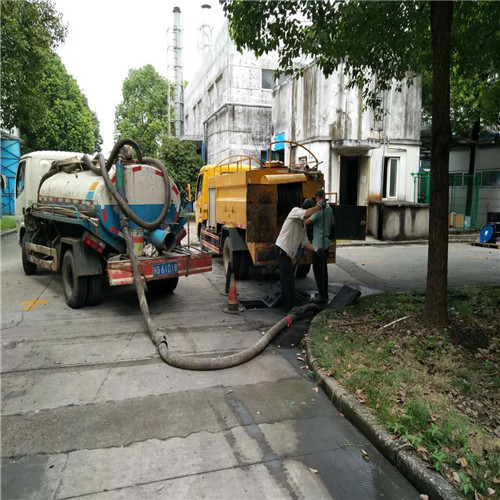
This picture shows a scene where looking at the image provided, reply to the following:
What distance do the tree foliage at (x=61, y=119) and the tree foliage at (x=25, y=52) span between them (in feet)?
61.4

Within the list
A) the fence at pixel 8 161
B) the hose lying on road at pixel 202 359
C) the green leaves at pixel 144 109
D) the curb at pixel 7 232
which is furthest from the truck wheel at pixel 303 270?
the green leaves at pixel 144 109

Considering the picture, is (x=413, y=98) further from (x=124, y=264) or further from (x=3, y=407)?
(x=3, y=407)

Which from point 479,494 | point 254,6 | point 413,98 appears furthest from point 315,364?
point 413,98

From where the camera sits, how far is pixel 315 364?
15.3 ft

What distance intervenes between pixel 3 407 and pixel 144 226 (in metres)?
3.66

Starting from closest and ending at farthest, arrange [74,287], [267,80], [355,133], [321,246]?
[74,287] → [321,246] → [355,133] → [267,80]

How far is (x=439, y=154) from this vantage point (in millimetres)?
4961

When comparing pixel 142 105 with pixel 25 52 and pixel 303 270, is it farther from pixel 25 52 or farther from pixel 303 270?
pixel 303 270

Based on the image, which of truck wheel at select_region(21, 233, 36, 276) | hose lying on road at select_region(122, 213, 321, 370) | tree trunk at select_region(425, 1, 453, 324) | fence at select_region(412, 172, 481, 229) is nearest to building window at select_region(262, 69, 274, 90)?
fence at select_region(412, 172, 481, 229)

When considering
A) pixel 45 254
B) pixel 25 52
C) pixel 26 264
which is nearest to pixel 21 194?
pixel 26 264

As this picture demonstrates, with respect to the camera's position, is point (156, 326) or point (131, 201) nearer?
point (156, 326)

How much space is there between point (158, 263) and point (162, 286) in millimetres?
1491

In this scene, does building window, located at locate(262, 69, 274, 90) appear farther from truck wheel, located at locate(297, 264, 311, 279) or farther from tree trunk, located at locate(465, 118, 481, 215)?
truck wheel, located at locate(297, 264, 311, 279)

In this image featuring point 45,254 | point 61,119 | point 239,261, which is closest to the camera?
point 45,254
